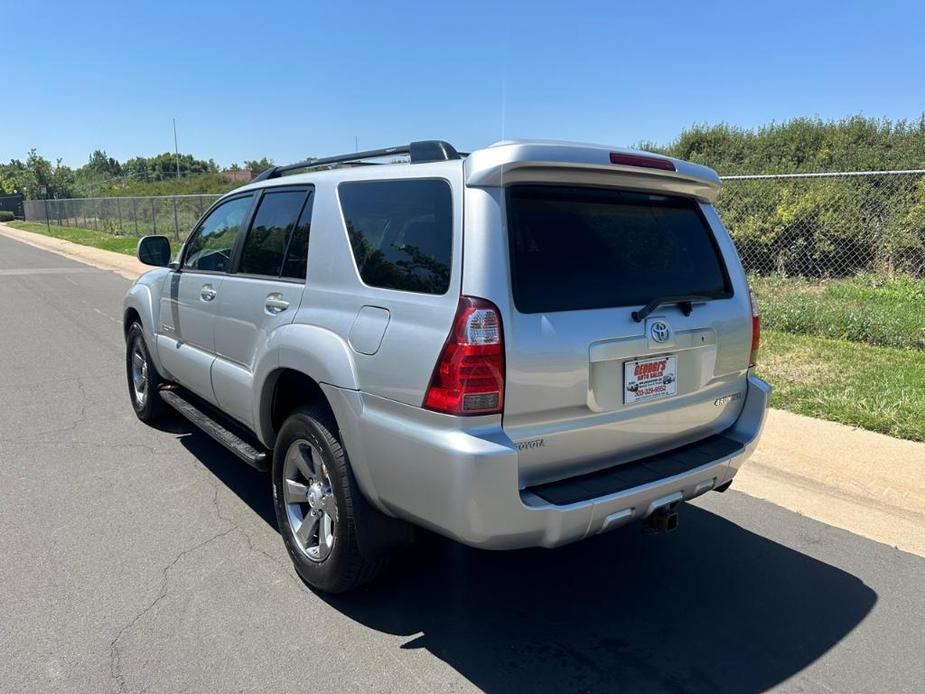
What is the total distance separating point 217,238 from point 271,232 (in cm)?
87

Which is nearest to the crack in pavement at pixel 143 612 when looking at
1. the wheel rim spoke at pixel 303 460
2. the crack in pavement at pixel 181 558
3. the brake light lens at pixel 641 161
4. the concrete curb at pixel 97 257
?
the crack in pavement at pixel 181 558

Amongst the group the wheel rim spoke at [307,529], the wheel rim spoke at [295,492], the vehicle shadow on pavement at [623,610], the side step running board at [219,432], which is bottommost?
the vehicle shadow on pavement at [623,610]

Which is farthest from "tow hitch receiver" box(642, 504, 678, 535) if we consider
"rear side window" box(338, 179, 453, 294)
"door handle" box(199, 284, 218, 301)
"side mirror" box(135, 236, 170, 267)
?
"side mirror" box(135, 236, 170, 267)

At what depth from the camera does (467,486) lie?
2.49 m

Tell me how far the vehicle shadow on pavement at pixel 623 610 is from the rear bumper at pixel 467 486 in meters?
0.55

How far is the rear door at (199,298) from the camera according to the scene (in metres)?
4.35

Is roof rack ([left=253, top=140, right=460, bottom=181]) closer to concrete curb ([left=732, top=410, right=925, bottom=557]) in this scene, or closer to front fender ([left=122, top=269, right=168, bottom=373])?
front fender ([left=122, top=269, right=168, bottom=373])

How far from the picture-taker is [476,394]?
8.36 ft

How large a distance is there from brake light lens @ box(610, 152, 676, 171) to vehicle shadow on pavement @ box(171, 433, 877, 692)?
73.9 inches

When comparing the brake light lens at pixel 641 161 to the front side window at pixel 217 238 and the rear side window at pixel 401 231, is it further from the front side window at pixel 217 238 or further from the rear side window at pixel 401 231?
the front side window at pixel 217 238

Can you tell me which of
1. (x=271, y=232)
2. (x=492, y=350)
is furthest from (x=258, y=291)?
(x=492, y=350)

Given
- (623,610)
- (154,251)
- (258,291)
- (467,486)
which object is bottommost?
(623,610)

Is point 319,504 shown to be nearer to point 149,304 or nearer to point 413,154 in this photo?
point 413,154

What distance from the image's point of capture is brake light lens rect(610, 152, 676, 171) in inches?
116
